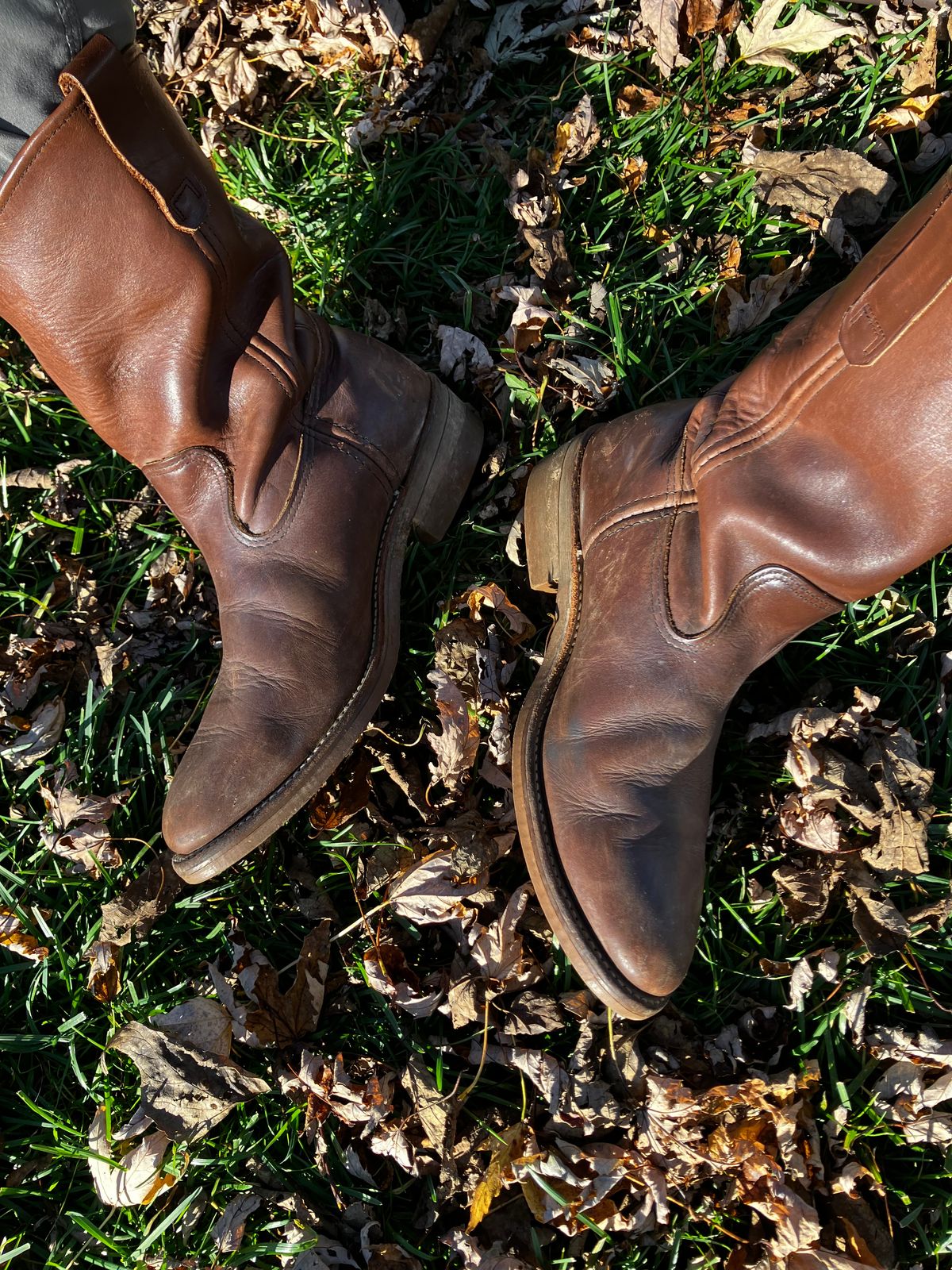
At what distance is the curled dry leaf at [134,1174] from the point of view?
76.9 inches

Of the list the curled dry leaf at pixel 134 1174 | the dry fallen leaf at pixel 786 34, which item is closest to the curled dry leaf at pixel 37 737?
the curled dry leaf at pixel 134 1174

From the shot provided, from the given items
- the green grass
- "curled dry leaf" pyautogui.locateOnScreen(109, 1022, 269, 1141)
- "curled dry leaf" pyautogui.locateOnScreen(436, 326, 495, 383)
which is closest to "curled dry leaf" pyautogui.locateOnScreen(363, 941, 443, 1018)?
the green grass

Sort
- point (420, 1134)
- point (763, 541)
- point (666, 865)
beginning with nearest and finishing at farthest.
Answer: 1. point (763, 541)
2. point (666, 865)
3. point (420, 1134)

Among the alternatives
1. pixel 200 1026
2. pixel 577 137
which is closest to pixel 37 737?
pixel 200 1026

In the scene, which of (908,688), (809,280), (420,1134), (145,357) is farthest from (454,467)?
(420,1134)

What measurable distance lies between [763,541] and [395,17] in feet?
6.90

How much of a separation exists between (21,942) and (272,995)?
668 millimetres

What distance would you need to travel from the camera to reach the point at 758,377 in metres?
1.71

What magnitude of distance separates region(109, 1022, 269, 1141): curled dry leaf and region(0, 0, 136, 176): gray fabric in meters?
1.81

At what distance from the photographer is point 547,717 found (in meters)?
2.00

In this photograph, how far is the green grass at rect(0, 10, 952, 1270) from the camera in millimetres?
1959

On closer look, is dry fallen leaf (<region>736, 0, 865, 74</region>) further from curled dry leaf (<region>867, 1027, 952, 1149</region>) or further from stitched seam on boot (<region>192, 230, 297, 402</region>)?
curled dry leaf (<region>867, 1027, 952, 1149</region>)

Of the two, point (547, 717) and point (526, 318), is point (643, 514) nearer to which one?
point (547, 717)

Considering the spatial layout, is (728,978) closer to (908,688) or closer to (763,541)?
(908,688)
